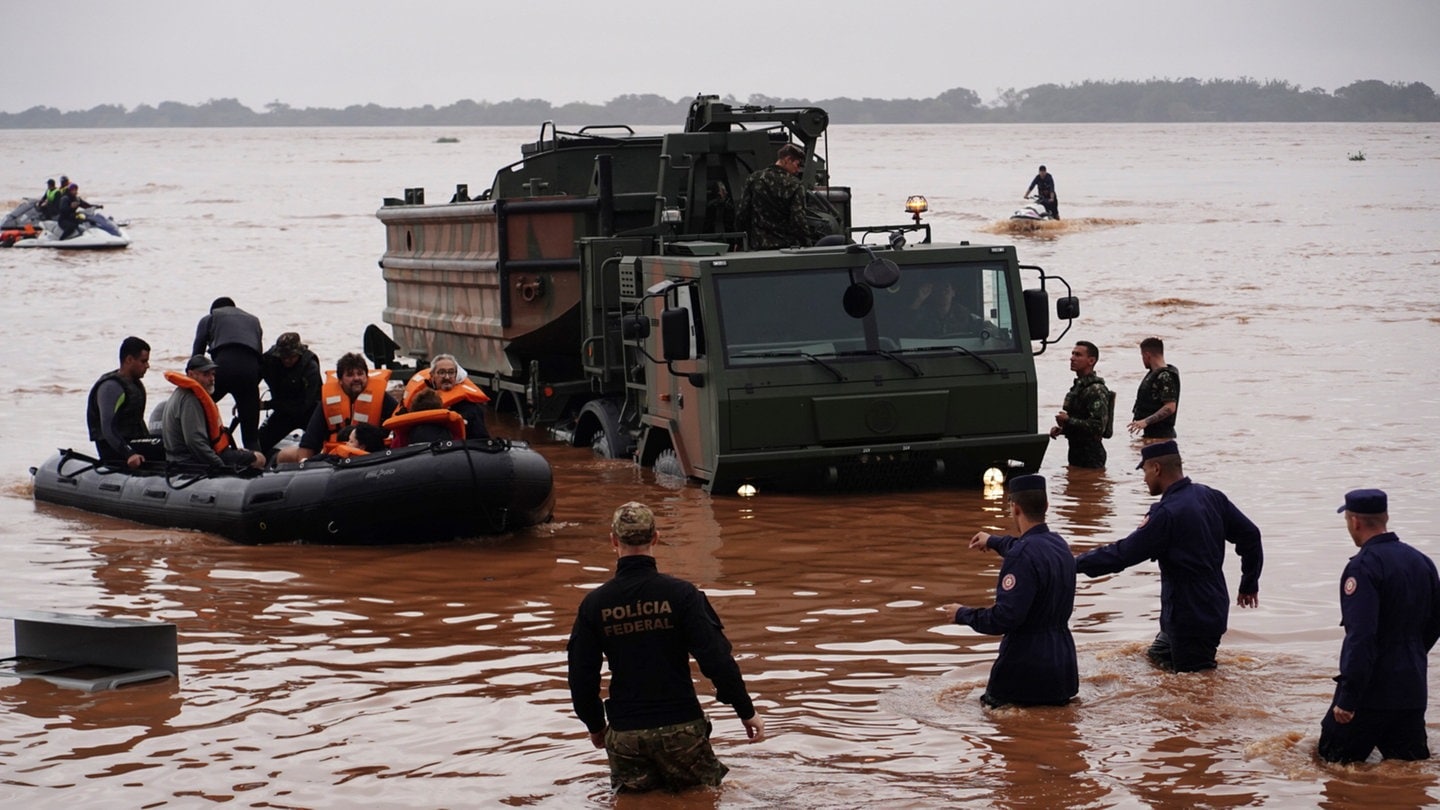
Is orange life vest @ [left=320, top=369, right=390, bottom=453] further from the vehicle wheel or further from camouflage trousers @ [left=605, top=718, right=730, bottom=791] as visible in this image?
camouflage trousers @ [left=605, top=718, right=730, bottom=791]

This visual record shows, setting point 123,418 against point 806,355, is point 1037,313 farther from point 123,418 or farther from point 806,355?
point 123,418

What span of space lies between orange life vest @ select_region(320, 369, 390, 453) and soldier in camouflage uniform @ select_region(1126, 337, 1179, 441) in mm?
5296

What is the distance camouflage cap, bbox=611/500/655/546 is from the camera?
6621mm

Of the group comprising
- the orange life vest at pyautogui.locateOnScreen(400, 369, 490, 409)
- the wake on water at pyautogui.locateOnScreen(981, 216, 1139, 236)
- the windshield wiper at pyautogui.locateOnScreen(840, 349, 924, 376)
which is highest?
the wake on water at pyautogui.locateOnScreen(981, 216, 1139, 236)

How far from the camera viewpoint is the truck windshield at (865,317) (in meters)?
13.1

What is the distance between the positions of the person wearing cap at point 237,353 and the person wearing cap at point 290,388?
124 millimetres

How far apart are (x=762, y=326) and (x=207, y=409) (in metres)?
3.79

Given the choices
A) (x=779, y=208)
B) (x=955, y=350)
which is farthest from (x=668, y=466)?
(x=955, y=350)

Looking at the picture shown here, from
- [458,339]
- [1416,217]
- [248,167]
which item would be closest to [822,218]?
[458,339]

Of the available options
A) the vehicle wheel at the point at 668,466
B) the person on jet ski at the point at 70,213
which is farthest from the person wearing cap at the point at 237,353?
the person on jet ski at the point at 70,213

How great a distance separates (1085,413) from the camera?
1448 cm

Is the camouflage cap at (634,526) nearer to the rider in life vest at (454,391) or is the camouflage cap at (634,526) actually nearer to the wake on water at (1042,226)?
the rider in life vest at (454,391)

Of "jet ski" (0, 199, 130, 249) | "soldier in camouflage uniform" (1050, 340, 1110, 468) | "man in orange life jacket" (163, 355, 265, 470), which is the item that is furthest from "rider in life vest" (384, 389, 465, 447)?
"jet ski" (0, 199, 130, 249)

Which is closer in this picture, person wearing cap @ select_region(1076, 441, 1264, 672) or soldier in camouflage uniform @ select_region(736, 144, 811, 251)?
person wearing cap @ select_region(1076, 441, 1264, 672)
